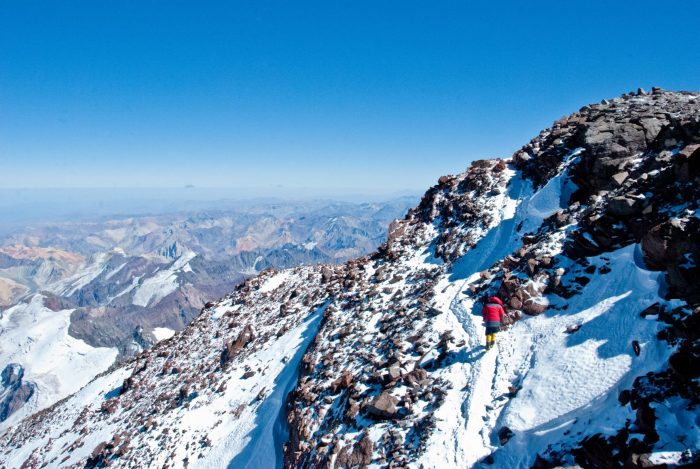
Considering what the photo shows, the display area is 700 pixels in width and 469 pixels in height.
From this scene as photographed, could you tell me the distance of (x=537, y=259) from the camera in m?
16.8

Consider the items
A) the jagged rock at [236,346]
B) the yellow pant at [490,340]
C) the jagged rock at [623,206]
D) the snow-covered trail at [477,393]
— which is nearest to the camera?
the snow-covered trail at [477,393]

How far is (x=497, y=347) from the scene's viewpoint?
47.5 feet

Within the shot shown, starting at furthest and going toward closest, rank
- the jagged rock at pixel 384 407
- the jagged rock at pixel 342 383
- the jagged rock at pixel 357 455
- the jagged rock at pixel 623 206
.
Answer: the jagged rock at pixel 342 383 → the jagged rock at pixel 623 206 → the jagged rock at pixel 384 407 → the jagged rock at pixel 357 455

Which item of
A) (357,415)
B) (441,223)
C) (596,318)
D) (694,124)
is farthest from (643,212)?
(441,223)

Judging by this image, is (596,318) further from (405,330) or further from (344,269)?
(344,269)

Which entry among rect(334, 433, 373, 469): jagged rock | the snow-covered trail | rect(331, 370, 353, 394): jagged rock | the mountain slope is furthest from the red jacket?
rect(331, 370, 353, 394): jagged rock

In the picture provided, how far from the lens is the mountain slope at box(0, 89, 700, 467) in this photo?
10242mm

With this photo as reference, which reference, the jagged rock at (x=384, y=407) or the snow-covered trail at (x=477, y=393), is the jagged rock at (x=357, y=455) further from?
the snow-covered trail at (x=477, y=393)

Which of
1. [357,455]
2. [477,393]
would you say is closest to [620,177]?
[477,393]

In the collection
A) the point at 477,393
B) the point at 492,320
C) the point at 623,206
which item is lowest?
the point at 477,393

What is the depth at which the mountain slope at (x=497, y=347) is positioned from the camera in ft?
33.6

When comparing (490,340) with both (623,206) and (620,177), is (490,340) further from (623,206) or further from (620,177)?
(620,177)

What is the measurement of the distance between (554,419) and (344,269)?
85.9ft

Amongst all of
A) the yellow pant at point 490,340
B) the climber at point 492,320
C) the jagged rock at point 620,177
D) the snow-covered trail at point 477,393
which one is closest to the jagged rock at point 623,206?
the jagged rock at point 620,177
